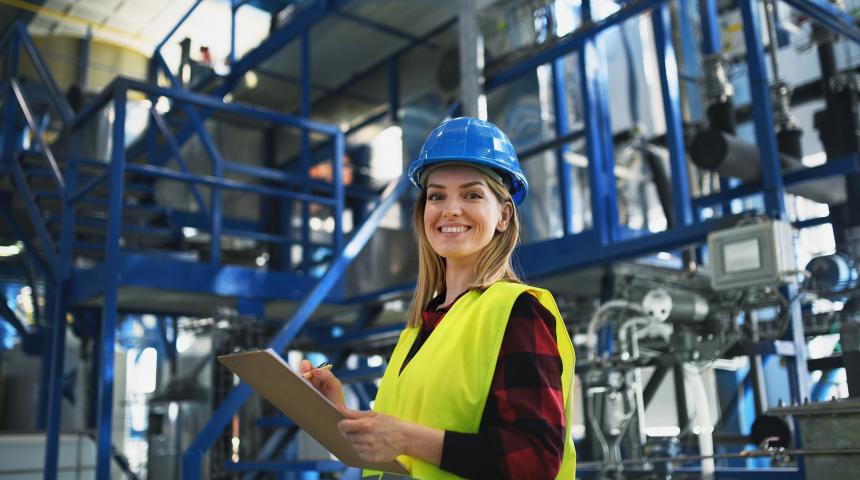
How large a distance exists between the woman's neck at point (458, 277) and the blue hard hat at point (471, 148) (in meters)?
0.22

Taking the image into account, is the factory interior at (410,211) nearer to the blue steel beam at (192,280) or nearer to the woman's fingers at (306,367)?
the blue steel beam at (192,280)

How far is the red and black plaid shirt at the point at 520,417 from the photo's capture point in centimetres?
134

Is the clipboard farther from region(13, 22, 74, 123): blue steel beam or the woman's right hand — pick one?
region(13, 22, 74, 123): blue steel beam

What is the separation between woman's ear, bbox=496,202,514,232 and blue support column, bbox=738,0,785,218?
2.85m

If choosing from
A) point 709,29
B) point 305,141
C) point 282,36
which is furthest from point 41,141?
point 709,29

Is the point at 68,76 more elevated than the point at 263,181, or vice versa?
the point at 68,76

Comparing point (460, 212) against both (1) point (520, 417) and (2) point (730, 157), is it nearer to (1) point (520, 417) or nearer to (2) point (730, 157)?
(1) point (520, 417)

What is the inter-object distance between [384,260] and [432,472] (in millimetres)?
7397

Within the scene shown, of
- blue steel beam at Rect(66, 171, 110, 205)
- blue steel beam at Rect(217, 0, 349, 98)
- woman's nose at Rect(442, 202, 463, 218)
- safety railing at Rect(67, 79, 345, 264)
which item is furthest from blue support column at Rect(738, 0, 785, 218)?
blue steel beam at Rect(66, 171, 110, 205)

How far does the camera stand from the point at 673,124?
→ 4859 millimetres

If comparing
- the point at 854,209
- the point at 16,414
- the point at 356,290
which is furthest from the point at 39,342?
the point at 854,209

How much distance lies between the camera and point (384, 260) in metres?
8.82

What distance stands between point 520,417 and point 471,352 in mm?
169

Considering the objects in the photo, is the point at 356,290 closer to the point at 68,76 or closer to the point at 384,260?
the point at 384,260
